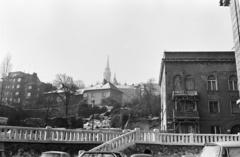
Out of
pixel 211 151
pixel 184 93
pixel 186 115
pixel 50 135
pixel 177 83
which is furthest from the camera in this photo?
pixel 177 83

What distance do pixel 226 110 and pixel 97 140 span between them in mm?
22455

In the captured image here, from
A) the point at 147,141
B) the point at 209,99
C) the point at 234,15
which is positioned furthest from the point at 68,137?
the point at 209,99

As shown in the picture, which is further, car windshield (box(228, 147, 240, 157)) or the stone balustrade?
the stone balustrade

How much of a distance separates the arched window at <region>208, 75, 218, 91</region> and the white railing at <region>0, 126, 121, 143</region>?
813 inches

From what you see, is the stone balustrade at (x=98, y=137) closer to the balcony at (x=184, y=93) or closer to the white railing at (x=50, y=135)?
the white railing at (x=50, y=135)

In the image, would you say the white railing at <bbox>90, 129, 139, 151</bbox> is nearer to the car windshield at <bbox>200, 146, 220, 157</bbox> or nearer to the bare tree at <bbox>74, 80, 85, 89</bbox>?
the car windshield at <bbox>200, 146, 220, 157</bbox>

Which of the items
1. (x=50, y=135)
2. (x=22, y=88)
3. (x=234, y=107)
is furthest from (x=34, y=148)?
(x=22, y=88)

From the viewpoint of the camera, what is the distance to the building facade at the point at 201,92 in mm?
35562

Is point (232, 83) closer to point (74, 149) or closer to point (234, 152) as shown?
point (74, 149)

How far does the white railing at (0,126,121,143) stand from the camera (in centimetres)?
1803

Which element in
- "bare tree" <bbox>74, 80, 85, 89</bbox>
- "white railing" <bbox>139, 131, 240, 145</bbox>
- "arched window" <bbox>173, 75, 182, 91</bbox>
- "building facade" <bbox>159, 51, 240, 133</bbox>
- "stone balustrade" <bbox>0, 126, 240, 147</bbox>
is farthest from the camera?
"bare tree" <bbox>74, 80, 85, 89</bbox>

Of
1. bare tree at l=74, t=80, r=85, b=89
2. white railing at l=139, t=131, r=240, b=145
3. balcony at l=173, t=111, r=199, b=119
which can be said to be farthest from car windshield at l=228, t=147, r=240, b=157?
bare tree at l=74, t=80, r=85, b=89

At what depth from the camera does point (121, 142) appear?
20.6 meters

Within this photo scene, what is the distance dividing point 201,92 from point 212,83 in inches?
85.2
